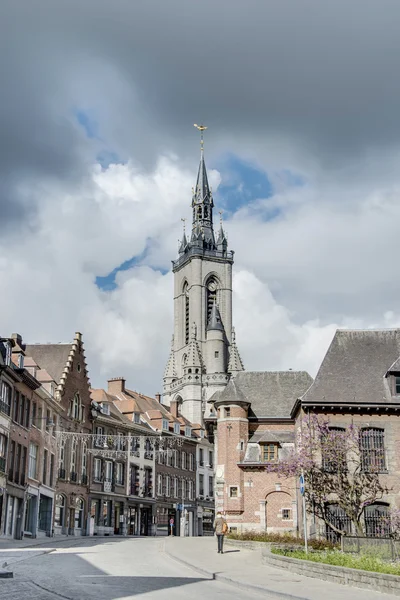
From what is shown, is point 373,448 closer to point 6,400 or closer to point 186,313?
point 6,400

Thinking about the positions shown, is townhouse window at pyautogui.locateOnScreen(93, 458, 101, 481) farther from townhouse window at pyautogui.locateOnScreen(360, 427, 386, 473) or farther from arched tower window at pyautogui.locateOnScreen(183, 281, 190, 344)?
arched tower window at pyautogui.locateOnScreen(183, 281, 190, 344)

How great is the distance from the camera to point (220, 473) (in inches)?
2051

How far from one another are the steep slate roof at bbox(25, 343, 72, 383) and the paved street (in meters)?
33.7

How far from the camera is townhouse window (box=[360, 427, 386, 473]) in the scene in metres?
44.2

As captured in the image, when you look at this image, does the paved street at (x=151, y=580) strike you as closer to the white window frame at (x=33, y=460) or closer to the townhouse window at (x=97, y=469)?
the white window frame at (x=33, y=460)

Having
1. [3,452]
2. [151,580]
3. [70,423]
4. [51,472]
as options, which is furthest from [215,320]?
[151,580]

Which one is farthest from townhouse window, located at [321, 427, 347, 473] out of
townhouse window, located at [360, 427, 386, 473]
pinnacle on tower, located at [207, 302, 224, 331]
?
pinnacle on tower, located at [207, 302, 224, 331]

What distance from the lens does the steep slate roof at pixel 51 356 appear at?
62812 millimetres

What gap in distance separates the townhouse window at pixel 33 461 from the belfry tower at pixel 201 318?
73.4 meters

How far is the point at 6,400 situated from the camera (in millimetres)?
45344

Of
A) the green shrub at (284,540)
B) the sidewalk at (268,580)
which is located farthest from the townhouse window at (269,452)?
the sidewalk at (268,580)

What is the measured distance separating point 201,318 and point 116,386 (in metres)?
58.5

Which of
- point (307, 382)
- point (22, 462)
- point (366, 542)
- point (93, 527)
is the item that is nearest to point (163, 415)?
point (93, 527)

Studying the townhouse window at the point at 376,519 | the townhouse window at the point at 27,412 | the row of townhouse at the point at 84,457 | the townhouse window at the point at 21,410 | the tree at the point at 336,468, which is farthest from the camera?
the townhouse window at the point at 27,412
